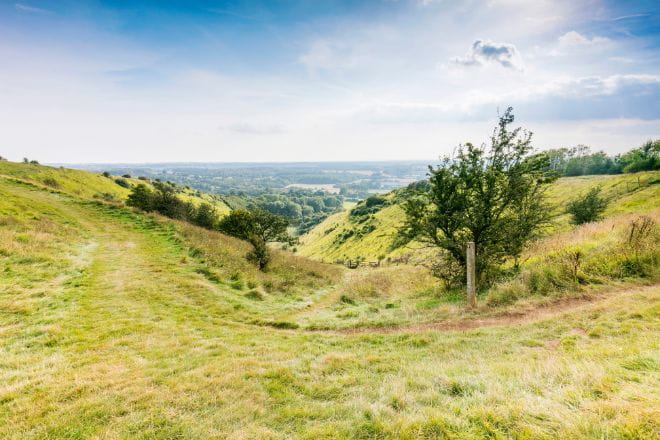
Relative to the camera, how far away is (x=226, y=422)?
400cm

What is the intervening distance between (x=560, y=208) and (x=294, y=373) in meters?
36.2

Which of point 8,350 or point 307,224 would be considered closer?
point 8,350

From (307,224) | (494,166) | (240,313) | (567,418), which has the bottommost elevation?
(307,224)

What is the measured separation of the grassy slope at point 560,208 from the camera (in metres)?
35.0

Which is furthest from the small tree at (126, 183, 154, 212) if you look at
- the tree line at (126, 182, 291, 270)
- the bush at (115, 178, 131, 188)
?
the bush at (115, 178, 131, 188)

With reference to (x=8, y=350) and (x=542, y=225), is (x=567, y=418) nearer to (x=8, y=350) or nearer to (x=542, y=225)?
(x=8, y=350)

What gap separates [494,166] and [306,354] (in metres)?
11.0

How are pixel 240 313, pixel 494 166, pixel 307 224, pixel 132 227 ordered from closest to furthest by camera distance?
pixel 240 313 < pixel 494 166 < pixel 132 227 < pixel 307 224

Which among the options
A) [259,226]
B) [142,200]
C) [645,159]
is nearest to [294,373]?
[259,226]

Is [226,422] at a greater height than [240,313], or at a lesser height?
greater

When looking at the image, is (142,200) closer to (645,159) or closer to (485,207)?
(485,207)

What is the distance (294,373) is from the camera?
5.54 metres

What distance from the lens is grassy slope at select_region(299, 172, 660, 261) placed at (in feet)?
115

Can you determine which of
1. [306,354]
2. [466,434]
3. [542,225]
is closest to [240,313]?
[306,354]
